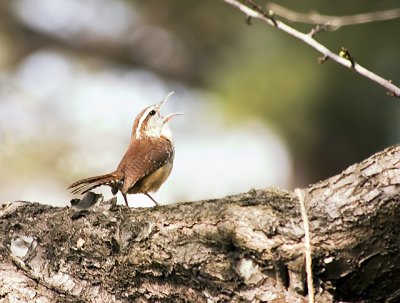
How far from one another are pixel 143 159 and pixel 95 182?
0.50 m

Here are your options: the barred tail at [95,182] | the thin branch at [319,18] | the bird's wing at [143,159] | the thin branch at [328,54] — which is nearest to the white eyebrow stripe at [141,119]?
the bird's wing at [143,159]

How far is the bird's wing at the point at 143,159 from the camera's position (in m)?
4.22

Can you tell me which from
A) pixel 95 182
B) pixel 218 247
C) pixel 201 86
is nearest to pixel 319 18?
pixel 95 182

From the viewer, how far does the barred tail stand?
381 centimetres

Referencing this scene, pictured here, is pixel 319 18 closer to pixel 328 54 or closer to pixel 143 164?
pixel 143 164

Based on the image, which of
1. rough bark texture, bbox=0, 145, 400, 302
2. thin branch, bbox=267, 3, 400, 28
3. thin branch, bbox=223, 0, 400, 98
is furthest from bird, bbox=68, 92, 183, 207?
thin branch, bbox=223, 0, 400, 98

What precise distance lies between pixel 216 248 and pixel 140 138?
233 cm

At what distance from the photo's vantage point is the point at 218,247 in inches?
104

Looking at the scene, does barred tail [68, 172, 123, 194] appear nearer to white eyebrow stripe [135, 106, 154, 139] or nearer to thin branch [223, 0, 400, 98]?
white eyebrow stripe [135, 106, 154, 139]

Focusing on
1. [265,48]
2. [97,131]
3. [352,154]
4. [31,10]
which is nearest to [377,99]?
[352,154]

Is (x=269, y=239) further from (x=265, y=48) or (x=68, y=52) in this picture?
(x=68, y=52)

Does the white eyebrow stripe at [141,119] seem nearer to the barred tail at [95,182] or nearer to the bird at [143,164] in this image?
the bird at [143,164]

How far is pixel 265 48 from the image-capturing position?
9.60 m

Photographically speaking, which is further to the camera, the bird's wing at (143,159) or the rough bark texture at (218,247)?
the bird's wing at (143,159)
